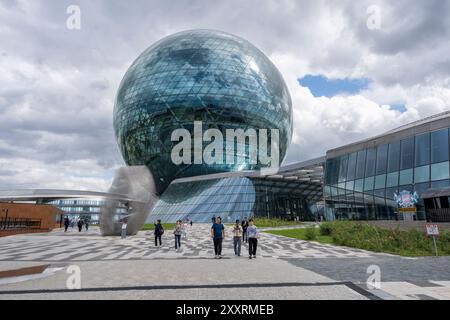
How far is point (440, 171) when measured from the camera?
21062 mm

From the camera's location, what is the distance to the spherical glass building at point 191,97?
5366 centimetres

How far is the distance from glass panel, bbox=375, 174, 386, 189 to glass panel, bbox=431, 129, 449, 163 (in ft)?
13.3

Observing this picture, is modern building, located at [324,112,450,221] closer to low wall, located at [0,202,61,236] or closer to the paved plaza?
the paved plaza

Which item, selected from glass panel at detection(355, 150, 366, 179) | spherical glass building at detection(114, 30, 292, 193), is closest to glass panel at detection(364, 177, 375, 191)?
glass panel at detection(355, 150, 366, 179)

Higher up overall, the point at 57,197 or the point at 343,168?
the point at 343,168

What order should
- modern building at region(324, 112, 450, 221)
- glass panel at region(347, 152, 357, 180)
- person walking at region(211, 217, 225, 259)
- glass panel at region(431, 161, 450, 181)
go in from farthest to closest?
glass panel at region(347, 152, 357, 180) < modern building at region(324, 112, 450, 221) < glass panel at region(431, 161, 450, 181) < person walking at region(211, 217, 225, 259)

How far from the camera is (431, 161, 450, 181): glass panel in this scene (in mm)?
20750

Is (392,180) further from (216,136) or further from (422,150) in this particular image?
(216,136)

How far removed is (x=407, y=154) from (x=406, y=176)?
163 centimetres

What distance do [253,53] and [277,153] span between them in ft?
62.2

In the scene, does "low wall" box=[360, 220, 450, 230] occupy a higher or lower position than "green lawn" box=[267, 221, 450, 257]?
higher

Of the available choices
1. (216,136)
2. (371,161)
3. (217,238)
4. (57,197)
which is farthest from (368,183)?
(57,197)

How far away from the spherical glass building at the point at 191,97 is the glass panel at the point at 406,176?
3326cm
